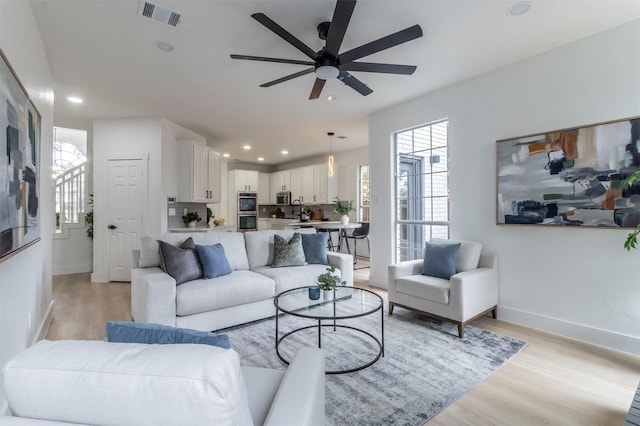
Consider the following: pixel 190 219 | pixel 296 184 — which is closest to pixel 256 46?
pixel 190 219

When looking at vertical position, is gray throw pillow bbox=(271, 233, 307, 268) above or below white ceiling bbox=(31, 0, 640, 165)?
below

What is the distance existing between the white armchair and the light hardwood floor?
0.38 meters

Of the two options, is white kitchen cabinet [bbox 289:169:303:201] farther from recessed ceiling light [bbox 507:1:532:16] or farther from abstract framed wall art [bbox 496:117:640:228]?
recessed ceiling light [bbox 507:1:532:16]

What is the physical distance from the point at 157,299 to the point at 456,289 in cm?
267

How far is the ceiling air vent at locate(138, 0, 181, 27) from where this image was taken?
2.26m

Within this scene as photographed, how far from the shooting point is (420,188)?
14.2ft

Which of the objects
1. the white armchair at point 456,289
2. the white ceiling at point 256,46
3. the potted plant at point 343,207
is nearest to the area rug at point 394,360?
the white armchair at point 456,289

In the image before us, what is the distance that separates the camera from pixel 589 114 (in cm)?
273

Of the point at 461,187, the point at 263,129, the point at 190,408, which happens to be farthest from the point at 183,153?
the point at 190,408

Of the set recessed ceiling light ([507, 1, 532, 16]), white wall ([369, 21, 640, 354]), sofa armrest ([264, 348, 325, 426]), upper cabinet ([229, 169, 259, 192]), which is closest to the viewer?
sofa armrest ([264, 348, 325, 426])

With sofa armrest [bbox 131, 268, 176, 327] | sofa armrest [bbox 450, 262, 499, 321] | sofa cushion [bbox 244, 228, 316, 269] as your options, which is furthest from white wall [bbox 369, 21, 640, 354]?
sofa armrest [bbox 131, 268, 176, 327]

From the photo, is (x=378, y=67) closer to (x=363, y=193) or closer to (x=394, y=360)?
(x=394, y=360)

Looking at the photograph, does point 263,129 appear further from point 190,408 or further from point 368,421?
point 190,408

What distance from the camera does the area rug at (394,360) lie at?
187cm
